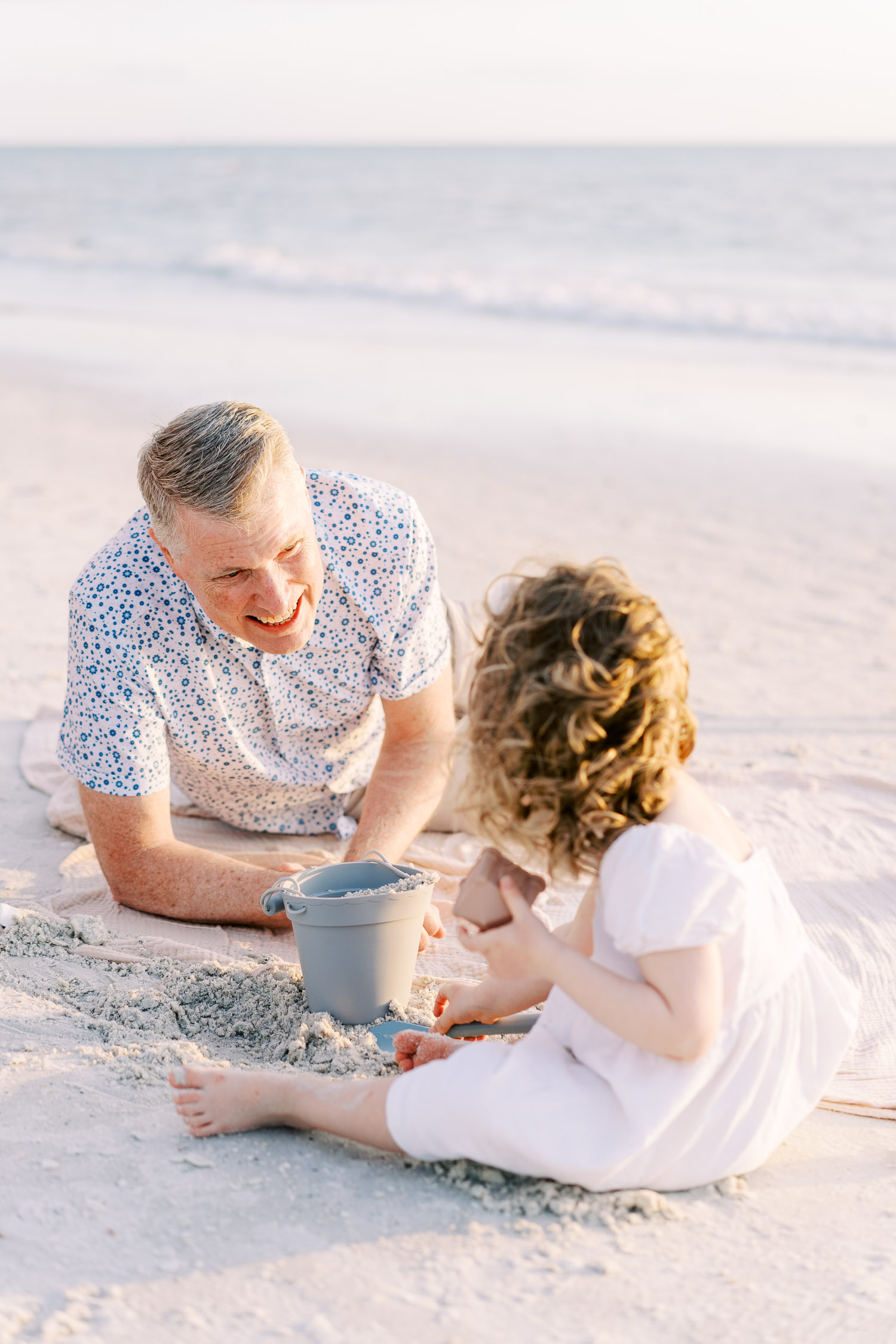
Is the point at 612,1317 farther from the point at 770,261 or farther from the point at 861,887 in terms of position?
the point at 770,261

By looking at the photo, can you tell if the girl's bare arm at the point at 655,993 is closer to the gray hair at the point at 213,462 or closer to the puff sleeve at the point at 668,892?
the puff sleeve at the point at 668,892

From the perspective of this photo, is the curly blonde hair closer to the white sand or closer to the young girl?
the young girl

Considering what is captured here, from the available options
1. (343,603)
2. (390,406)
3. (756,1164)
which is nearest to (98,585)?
(343,603)

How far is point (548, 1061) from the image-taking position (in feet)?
6.35

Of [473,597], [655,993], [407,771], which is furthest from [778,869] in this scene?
[473,597]

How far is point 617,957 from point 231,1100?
28.0 inches

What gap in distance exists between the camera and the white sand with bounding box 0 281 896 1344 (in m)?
→ 1.76

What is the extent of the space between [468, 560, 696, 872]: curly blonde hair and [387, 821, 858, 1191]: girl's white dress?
0.23 ft

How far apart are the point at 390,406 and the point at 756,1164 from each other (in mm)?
8181

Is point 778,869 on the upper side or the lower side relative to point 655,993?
lower

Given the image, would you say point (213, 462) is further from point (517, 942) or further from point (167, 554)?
point (517, 942)

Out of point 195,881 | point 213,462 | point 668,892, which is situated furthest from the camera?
point 195,881

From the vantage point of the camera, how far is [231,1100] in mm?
2084

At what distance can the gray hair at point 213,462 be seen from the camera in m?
2.52
